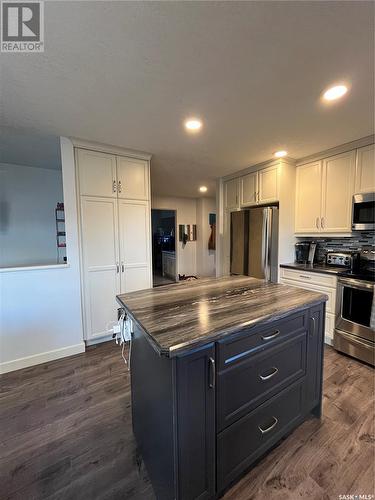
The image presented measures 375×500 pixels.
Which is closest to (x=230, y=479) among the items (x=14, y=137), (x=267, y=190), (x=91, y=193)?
(x=91, y=193)

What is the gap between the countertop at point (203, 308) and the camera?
0.91m

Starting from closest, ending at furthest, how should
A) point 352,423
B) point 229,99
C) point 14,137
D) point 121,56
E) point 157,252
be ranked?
1. point 121,56
2. point 352,423
3. point 229,99
4. point 14,137
5. point 157,252

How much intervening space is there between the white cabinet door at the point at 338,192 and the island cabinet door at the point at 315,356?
1.71m

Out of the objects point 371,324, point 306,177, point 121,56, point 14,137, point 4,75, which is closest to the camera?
point 121,56

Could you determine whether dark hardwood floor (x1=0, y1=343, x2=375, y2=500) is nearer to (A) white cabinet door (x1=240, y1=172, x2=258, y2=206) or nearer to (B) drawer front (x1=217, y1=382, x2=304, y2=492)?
(B) drawer front (x1=217, y1=382, x2=304, y2=492)

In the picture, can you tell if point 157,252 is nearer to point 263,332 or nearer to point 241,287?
point 241,287

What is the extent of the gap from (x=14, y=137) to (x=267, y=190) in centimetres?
328

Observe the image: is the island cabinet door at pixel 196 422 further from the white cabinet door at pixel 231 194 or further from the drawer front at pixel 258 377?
the white cabinet door at pixel 231 194

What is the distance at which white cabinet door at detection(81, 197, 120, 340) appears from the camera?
2.57 m

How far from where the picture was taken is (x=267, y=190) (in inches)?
126

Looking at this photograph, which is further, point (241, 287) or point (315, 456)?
point (241, 287)

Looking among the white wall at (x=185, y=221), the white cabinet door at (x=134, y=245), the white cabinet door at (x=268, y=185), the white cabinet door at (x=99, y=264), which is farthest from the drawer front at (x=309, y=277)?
the white wall at (x=185, y=221)

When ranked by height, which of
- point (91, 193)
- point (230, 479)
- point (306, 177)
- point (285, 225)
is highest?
point (306, 177)

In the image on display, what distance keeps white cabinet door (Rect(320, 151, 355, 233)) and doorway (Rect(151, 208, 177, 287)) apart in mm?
4144
